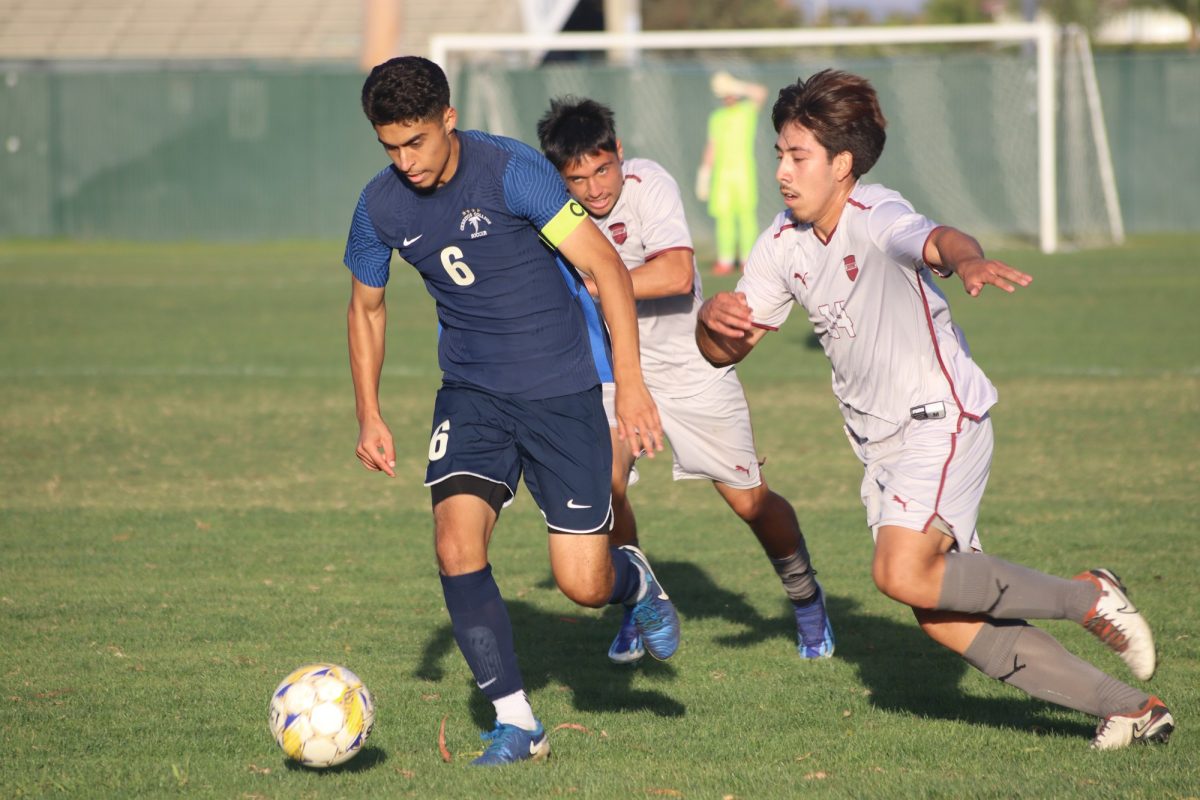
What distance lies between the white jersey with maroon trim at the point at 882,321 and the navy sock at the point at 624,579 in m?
1.06

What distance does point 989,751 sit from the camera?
4.71 m

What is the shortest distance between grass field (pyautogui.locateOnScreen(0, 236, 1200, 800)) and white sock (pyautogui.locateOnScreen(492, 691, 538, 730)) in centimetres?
16

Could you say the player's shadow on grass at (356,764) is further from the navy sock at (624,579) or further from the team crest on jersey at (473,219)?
the team crest on jersey at (473,219)

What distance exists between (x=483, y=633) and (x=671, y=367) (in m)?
2.13

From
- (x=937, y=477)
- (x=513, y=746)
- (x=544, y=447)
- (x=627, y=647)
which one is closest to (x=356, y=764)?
(x=513, y=746)

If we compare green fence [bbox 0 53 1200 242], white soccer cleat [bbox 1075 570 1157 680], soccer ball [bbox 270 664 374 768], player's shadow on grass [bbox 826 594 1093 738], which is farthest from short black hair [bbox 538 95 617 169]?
green fence [bbox 0 53 1200 242]

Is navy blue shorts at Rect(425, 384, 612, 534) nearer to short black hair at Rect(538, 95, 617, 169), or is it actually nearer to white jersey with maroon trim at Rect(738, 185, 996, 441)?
white jersey with maroon trim at Rect(738, 185, 996, 441)

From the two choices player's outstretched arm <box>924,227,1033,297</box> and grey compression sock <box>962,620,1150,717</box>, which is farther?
grey compression sock <box>962,620,1150,717</box>

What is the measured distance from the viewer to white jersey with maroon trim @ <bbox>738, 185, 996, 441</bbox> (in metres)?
4.65

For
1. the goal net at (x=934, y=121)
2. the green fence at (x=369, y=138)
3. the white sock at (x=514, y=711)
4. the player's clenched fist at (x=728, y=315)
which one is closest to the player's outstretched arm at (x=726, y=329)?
the player's clenched fist at (x=728, y=315)

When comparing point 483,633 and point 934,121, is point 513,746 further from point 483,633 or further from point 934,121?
point 934,121

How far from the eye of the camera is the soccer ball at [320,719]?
4.43m

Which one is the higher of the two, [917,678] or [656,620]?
[656,620]

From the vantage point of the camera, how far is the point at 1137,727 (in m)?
4.54
